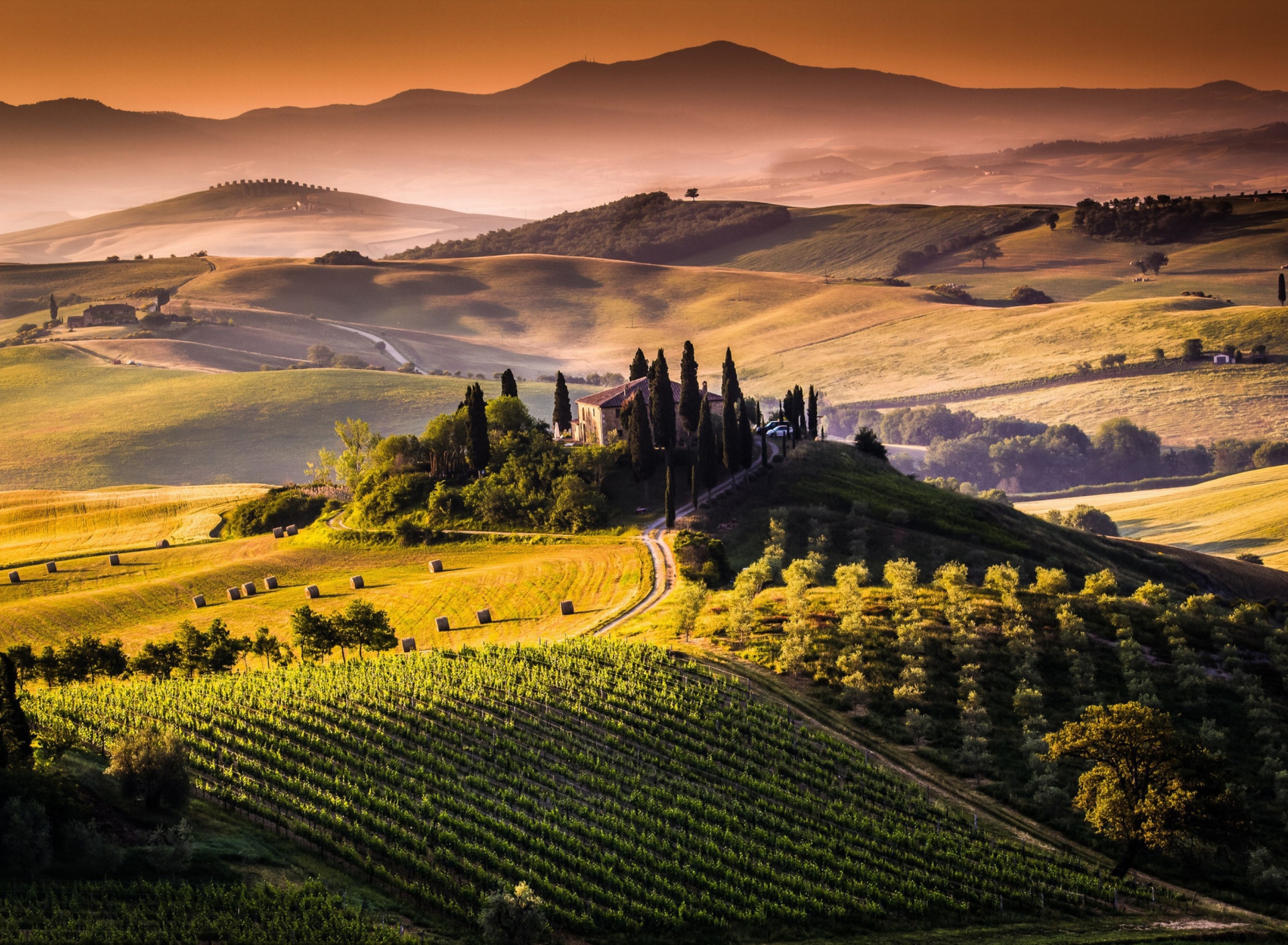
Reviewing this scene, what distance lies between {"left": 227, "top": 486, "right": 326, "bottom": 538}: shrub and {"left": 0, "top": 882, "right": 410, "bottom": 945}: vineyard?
77728mm

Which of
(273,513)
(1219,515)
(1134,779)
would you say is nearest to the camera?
(1134,779)

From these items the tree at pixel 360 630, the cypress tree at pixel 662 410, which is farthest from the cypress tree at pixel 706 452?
the tree at pixel 360 630

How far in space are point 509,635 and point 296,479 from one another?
114 m

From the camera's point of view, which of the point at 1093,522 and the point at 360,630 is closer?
the point at 360,630

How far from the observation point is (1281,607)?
94938 mm

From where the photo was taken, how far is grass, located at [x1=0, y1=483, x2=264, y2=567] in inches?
4097

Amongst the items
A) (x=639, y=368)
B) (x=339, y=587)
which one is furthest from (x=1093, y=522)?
(x=339, y=587)

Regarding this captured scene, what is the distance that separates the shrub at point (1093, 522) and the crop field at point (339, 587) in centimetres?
8972

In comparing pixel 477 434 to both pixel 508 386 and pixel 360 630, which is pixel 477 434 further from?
pixel 360 630

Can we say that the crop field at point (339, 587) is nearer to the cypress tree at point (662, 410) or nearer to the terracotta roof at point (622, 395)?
the cypress tree at point (662, 410)

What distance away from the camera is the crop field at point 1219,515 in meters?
130

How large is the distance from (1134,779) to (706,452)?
55734 millimetres

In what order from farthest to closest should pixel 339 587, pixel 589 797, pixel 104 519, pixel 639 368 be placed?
pixel 639 368 → pixel 104 519 → pixel 339 587 → pixel 589 797

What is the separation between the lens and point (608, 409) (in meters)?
110
